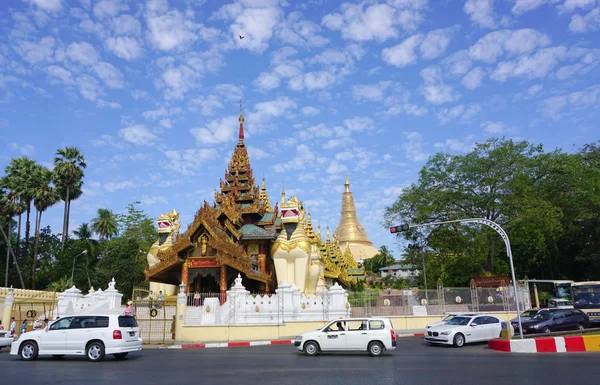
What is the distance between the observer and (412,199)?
123 ft

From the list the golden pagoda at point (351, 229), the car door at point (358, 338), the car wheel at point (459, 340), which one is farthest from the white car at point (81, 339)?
the golden pagoda at point (351, 229)

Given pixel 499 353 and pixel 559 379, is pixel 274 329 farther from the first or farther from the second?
pixel 559 379

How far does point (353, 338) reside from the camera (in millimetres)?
13883

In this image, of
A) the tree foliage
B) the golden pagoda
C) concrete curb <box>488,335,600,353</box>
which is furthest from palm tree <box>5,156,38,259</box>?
the golden pagoda

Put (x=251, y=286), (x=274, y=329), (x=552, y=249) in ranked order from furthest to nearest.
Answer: (x=552, y=249), (x=251, y=286), (x=274, y=329)

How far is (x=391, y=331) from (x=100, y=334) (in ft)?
27.8

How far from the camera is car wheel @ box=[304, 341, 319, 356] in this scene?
1402 centimetres

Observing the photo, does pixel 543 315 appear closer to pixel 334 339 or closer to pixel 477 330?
pixel 477 330

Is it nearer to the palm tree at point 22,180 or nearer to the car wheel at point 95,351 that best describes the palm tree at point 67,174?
the palm tree at point 22,180

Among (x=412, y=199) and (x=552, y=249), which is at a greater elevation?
(x=412, y=199)

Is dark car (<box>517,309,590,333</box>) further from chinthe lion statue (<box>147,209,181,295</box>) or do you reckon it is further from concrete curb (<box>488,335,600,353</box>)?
chinthe lion statue (<box>147,209,181,295</box>)

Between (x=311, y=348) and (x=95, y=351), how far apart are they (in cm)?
625

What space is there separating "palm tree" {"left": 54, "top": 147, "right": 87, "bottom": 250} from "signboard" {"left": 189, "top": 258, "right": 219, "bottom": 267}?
25918 millimetres

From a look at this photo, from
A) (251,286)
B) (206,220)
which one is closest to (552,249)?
(251,286)
